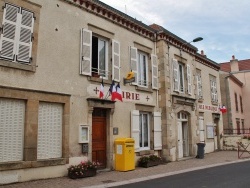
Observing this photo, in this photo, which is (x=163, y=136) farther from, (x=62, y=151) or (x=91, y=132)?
(x=62, y=151)

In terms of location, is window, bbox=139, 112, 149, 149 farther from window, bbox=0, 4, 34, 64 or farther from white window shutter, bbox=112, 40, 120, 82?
window, bbox=0, 4, 34, 64

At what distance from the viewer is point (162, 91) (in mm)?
12445

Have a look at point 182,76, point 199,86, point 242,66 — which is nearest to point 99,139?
point 182,76

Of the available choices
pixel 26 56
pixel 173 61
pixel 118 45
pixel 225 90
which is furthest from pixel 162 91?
pixel 225 90

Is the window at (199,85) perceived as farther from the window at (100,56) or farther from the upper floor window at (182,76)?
the window at (100,56)

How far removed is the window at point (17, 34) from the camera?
7.36 meters

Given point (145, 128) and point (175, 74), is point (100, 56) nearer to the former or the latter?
point (145, 128)

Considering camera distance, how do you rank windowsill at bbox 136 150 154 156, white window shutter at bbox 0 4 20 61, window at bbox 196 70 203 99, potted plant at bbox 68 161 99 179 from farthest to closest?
window at bbox 196 70 203 99 → windowsill at bbox 136 150 154 156 → potted plant at bbox 68 161 99 179 → white window shutter at bbox 0 4 20 61

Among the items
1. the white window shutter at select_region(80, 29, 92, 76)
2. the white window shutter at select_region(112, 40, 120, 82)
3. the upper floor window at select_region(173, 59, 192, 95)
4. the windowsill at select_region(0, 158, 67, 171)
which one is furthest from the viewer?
the upper floor window at select_region(173, 59, 192, 95)

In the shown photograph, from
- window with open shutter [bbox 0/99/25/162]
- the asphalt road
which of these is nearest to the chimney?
the asphalt road

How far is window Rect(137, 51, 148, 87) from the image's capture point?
11.9 m

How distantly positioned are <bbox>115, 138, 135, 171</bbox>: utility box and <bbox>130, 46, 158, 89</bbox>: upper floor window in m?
2.70

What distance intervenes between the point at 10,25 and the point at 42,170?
4.23 metres

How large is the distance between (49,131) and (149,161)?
4.46m
